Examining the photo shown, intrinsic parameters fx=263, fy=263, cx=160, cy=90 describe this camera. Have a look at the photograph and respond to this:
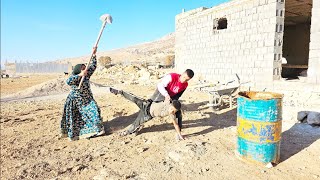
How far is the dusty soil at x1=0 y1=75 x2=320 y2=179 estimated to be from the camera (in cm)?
334

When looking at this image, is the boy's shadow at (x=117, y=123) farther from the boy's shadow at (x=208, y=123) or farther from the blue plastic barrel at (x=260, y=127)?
the blue plastic barrel at (x=260, y=127)

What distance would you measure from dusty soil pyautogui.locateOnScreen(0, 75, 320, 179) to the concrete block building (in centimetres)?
218

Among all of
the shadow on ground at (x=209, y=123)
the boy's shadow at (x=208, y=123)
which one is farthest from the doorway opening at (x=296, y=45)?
the boy's shadow at (x=208, y=123)

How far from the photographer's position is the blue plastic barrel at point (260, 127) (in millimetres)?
3271

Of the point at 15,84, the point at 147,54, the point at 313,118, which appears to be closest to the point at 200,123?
the point at 313,118

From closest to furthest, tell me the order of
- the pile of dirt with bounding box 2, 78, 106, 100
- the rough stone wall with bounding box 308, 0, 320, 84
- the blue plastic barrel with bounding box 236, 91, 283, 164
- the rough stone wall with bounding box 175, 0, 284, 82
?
the blue plastic barrel with bounding box 236, 91, 283, 164 → the rough stone wall with bounding box 308, 0, 320, 84 → the rough stone wall with bounding box 175, 0, 284, 82 → the pile of dirt with bounding box 2, 78, 106, 100

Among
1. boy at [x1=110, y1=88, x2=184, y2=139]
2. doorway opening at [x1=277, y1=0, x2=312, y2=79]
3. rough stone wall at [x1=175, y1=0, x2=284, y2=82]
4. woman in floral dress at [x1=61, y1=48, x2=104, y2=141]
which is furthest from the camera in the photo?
doorway opening at [x1=277, y1=0, x2=312, y2=79]

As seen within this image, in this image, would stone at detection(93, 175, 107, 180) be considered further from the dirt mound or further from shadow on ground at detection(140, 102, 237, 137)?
the dirt mound

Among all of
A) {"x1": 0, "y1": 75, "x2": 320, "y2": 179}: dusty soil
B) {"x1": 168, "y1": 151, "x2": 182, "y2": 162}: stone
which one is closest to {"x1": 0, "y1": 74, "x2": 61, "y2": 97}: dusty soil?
{"x1": 0, "y1": 75, "x2": 320, "y2": 179}: dusty soil

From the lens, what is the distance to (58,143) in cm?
492

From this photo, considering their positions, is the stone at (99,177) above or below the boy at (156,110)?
below

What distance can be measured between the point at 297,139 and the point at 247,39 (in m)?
4.60

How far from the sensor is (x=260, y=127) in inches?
131

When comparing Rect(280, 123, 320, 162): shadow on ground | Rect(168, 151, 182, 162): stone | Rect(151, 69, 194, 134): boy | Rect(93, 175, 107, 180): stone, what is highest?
Rect(151, 69, 194, 134): boy
